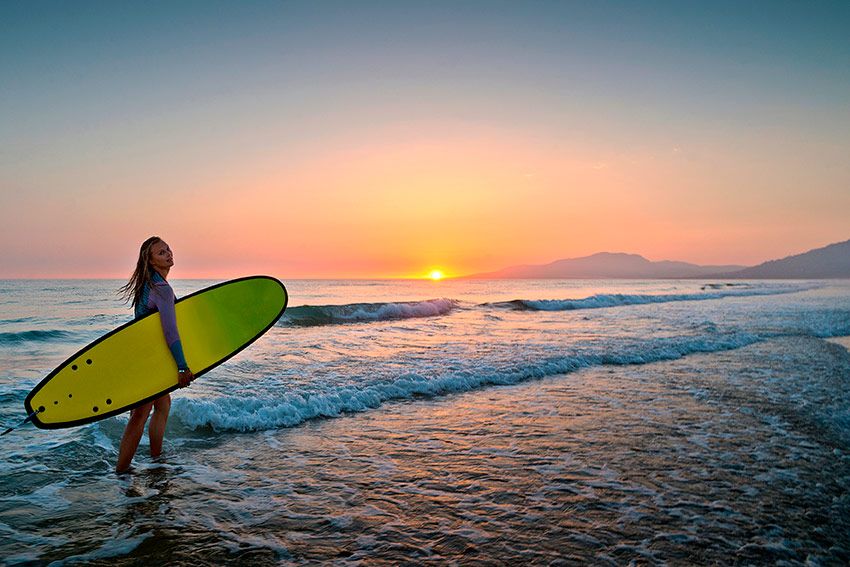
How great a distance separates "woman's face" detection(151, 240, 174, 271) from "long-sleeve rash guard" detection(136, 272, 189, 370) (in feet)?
0.37

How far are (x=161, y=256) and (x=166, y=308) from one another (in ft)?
1.59

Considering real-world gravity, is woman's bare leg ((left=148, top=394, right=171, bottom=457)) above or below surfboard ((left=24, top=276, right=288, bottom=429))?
below

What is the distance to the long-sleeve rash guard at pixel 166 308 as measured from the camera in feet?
14.5

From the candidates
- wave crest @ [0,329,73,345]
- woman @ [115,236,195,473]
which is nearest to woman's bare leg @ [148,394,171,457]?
woman @ [115,236,195,473]

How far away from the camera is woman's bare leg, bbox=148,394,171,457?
15.6 ft

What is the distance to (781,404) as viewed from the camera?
21.7 feet

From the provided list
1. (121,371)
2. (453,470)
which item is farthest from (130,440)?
(453,470)

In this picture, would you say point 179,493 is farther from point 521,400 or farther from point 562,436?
point 521,400

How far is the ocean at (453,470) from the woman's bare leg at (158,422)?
186 millimetres

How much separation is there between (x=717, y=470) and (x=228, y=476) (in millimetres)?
4459

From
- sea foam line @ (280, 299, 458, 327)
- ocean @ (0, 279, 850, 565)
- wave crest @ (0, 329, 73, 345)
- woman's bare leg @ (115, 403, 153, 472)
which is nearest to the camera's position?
ocean @ (0, 279, 850, 565)

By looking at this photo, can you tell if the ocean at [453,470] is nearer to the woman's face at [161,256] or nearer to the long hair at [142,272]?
the long hair at [142,272]

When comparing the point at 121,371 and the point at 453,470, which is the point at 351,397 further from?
the point at 121,371

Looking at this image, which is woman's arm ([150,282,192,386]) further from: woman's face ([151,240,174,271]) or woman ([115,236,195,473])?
woman's face ([151,240,174,271])
